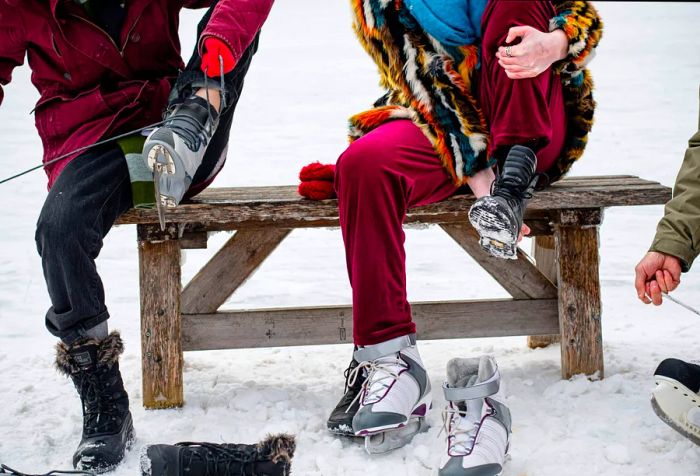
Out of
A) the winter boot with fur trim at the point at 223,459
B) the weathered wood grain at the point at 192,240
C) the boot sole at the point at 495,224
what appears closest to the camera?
the winter boot with fur trim at the point at 223,459

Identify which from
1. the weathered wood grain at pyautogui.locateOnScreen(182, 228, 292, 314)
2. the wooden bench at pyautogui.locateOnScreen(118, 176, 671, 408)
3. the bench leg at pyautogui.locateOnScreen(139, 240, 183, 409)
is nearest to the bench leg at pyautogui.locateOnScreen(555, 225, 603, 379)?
the wooden bench at pyautogui.locateOnScreen(118, 176, 671, 408)

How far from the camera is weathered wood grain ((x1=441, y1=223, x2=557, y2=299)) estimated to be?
2.93m

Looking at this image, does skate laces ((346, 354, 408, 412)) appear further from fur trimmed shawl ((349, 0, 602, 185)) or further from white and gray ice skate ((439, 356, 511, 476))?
fur trimmed shawl ((349, 0, 602, 185))

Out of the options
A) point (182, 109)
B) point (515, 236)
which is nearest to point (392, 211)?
point (515, 236)

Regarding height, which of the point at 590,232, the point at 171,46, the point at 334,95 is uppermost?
the point at 171,46

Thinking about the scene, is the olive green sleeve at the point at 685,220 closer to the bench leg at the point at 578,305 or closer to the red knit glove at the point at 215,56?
the bench leg at the point at 578,305

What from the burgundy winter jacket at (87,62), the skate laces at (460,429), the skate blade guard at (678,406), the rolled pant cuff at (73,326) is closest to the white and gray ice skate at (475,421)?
the skate laces at (460,429)

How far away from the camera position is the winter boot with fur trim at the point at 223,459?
6.76 feet

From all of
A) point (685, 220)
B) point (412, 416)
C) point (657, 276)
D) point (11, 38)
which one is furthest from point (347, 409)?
point (11, 38)

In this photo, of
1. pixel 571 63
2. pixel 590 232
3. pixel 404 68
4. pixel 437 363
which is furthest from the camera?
pixel 437 363

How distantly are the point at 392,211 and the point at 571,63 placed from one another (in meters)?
0.67

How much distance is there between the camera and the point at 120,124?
2.58 m

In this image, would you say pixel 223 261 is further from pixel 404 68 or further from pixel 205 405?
pixel 404 68

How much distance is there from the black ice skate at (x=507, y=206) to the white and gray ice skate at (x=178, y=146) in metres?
0.77
